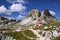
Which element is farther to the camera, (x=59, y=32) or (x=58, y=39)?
(x=59, y=32)

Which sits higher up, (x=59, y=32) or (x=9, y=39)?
(x=59, y=32)

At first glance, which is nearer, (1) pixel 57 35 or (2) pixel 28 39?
(1) pixel 57 35

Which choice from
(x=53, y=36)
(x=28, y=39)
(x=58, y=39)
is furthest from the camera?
(x=28, y=39)

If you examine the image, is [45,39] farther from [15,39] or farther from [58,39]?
[15,39]

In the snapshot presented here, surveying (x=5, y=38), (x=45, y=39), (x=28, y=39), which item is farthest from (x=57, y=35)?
(x=5, y=38)

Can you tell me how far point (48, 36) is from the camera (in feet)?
406

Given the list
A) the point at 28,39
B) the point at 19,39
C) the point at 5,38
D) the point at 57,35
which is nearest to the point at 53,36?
the point at 57,35

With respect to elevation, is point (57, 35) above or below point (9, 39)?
above

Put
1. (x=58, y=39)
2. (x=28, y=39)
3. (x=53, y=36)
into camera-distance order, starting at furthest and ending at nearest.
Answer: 1. (x=28, y=39)
2. (x=53, y=36)
3. (x=58, y=39)

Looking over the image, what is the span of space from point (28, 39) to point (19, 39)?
1119cm

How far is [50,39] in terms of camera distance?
113812 mm

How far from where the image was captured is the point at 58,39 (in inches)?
4392

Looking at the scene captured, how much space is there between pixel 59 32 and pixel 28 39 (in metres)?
28.8

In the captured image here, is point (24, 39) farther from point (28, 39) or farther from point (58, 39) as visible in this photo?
point (58, 39)
